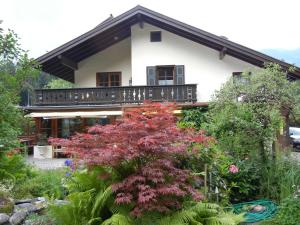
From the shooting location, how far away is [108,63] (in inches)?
885

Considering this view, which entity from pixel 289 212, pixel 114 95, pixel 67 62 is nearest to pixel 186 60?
pixel 114 95

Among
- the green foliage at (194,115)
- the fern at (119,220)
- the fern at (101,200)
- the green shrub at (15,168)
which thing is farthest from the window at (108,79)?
the fern at (119,220)

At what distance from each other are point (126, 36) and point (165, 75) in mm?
3145

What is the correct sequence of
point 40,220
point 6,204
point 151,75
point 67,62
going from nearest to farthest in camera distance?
1. point 40,220
2. point 6,204
3. point 151,75
4. point 67,62

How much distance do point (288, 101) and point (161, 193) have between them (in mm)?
4758

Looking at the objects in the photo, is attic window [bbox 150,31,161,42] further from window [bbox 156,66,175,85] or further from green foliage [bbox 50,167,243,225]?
green foliage [bbox 50,167,243,225]

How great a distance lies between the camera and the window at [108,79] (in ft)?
73.9

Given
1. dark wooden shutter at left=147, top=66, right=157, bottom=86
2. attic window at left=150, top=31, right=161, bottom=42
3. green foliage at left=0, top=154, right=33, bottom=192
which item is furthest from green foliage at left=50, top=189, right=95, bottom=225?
attic window at left=150, top=31, right=161, bottom=42

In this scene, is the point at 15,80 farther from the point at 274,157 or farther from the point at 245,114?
the point at 274,157

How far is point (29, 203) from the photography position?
6.98 m

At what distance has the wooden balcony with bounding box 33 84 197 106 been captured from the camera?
779 inches

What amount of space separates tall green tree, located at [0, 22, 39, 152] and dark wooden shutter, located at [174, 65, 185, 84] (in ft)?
40.9

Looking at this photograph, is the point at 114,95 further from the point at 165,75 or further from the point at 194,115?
the point at 194,115

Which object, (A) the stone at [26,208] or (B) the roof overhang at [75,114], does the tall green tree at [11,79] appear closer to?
(A) the stone at [26,208]
